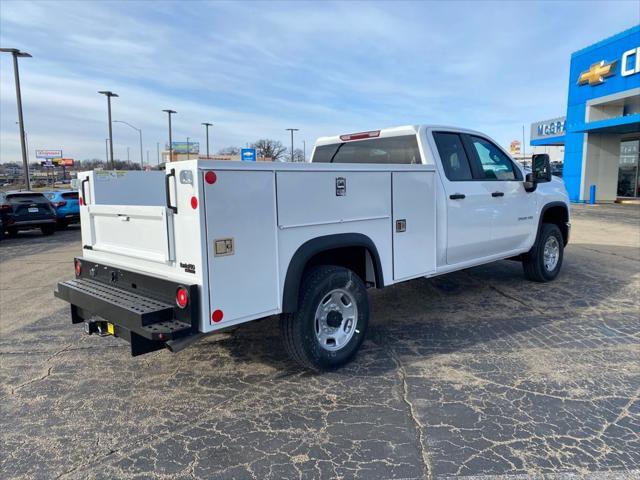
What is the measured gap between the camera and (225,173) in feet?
10.7

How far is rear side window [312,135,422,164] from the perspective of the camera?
5305mm

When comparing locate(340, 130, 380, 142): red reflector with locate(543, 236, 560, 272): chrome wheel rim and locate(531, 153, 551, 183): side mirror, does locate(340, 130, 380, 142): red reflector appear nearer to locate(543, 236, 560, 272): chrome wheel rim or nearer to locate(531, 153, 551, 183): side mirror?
locate(531, 153, 551, 183): side mirror

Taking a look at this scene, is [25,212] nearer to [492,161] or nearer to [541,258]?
[492,161]

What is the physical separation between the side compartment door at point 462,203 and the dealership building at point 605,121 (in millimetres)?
17863

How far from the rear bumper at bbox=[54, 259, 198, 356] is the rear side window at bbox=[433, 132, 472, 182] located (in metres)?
3.20

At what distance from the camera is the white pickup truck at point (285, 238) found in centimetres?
330

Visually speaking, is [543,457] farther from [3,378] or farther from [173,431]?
[3,378]

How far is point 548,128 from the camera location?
3381cm

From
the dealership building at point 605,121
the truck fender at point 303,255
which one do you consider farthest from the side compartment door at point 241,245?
the dealership building at point 605,121

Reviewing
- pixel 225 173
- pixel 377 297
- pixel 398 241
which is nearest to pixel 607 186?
pixel 377 297

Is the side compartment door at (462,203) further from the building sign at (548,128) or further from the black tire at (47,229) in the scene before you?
the building sign at (548,128)

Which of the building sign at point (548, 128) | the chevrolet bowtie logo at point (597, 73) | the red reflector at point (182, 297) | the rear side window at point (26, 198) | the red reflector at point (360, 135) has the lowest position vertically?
the red reflector at point (182, 297)

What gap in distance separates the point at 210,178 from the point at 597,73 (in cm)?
2497

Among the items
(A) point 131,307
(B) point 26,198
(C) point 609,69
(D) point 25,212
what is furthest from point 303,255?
(C) point 609,69
